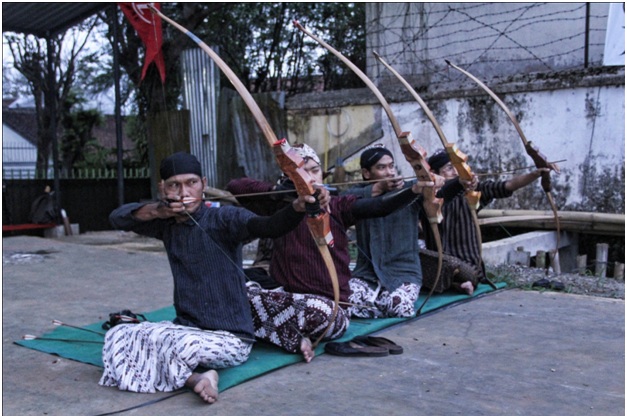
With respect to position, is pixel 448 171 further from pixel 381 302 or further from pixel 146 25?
pixel 146 25

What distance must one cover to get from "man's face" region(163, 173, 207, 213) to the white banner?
5206mm

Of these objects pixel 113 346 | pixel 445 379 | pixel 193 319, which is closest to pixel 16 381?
pixel 113 346

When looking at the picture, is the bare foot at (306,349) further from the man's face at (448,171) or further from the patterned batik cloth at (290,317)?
the man's face at (448,171)

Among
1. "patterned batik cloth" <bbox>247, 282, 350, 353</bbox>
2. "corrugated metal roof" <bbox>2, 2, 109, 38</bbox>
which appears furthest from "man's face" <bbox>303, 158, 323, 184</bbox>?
"corrugated metal roof" <bbox>2, 2, 109, 38</bbox>

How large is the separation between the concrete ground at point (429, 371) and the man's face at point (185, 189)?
0.80m

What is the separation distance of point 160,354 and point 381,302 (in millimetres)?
1625

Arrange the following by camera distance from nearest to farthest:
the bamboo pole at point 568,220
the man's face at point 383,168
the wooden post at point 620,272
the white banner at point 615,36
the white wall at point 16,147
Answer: the man's face at point 383,168, the wooden post at point 620,272, the white banner at point 615,36, the bamboo pole at point 568,220, the white wall at point 16,147

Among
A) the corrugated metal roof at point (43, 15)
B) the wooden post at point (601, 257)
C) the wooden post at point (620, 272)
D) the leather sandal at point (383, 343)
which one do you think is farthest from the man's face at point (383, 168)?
the corrugated metal roof at point (43, 15)

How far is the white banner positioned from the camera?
653 centimetres

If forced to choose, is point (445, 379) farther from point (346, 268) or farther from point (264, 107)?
point (264, 107)

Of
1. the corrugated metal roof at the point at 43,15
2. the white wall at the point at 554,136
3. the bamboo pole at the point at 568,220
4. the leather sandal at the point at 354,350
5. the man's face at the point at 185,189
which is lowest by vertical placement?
the leather sandal at the point at 354,350

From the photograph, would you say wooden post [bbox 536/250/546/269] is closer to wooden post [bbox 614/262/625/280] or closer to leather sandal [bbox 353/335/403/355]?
wooden post [bbox 614/262/625/280]

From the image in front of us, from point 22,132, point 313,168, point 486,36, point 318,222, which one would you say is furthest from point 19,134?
point 318,222

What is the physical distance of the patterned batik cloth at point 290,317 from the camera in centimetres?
327
